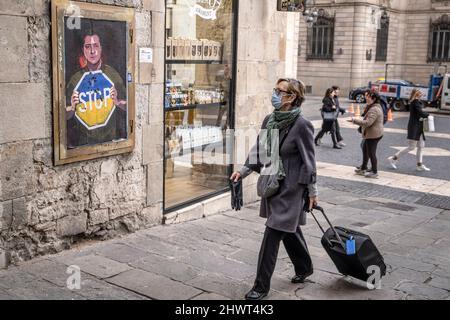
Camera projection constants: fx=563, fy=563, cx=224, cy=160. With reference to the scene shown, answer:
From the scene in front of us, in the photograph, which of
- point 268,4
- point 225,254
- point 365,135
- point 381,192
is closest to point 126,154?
point 225,254

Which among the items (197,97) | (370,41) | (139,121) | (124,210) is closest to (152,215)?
(124,210)

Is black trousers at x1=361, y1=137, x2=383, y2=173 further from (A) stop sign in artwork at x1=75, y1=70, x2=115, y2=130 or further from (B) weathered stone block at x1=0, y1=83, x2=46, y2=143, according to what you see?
(B) weathered stone block at x1=0, y1=83, x2=46, y2=143

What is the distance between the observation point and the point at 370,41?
39625 mm

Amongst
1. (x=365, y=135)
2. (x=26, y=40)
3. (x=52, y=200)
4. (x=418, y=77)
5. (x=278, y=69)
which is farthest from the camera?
(x=418, y=77)

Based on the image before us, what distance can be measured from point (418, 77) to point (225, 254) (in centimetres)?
4174

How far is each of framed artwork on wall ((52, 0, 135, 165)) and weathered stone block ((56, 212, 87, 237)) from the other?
62 cm

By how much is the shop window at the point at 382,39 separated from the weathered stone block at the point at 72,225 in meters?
38.1

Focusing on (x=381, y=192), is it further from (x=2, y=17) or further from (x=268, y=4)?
(x=2, y=17)

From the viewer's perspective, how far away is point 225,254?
20.4 feet

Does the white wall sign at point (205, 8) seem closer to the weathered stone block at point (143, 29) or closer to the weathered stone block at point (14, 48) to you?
the weathered stone block at point (143, 29)

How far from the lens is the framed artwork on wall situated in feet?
18.0

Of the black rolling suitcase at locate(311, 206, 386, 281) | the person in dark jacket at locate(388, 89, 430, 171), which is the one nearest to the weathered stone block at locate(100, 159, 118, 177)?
the black rolling suitcase at locate(311, 206, 386, 281)

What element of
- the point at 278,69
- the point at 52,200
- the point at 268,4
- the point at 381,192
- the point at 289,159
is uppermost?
the point at 268,4

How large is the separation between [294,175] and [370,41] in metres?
37.1
